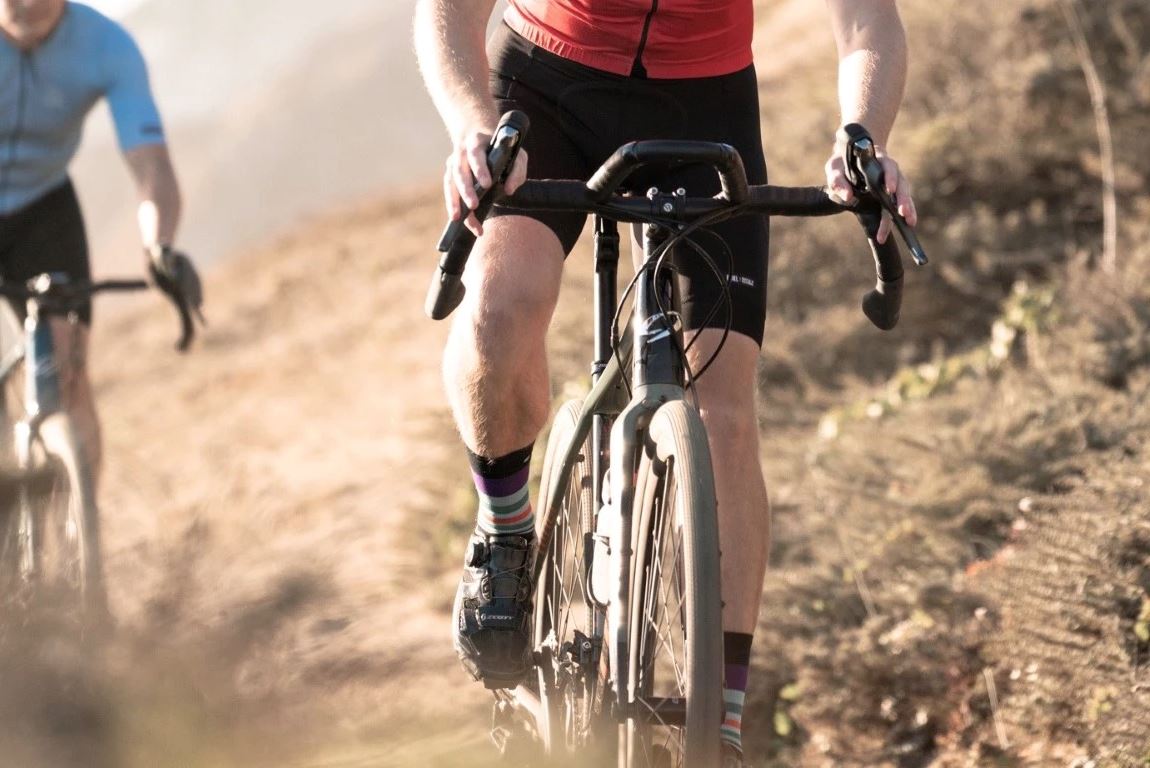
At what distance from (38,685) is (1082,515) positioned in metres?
2.72

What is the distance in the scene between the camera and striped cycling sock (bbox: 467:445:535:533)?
11.0 ft

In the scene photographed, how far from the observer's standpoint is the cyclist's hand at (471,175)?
2.54m

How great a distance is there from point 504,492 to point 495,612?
0.27m

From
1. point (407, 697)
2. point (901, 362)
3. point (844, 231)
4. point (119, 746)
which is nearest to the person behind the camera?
point (119, 746)

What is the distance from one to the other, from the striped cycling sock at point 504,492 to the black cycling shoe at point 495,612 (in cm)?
3

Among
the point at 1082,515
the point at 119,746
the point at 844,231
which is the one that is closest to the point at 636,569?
the point at 119,746

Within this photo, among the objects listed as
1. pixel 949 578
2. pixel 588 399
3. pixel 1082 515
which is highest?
pixel 588 399

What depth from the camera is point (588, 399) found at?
3287 millimetres

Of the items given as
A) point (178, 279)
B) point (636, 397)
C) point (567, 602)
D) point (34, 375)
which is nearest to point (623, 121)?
point (636, 397)

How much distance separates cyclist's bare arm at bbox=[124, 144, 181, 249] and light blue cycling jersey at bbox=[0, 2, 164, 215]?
4 centimetres

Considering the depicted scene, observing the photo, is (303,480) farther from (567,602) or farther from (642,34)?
(642,34)

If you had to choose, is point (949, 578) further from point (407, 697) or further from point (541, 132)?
point (541, 132)

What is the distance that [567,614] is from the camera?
11.4 ft

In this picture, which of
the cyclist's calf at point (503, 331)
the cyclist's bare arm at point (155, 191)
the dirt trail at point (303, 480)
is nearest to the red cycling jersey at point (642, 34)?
the cyclist's calf at point (503, 331)
